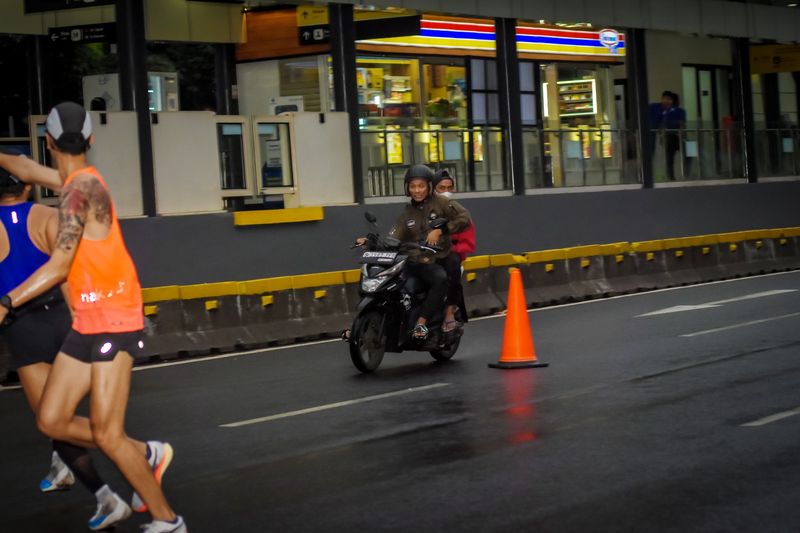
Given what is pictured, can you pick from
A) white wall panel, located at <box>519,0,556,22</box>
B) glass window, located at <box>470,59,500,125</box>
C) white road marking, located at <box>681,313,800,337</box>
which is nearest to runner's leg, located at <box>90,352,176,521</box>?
white road marking, located at <box>681,313,800,337</box>

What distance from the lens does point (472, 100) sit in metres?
24.4

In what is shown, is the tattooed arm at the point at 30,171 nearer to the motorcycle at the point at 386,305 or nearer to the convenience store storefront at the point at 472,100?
the motorcycle at the point at 386,305

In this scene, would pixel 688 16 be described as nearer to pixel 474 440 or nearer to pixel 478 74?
pixel 478 74

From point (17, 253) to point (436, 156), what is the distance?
15.4 metres

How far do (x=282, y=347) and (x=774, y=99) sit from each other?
78.8 ft

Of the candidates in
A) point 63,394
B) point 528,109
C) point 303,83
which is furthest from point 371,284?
point 528,109

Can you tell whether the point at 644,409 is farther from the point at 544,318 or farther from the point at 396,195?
the point at 396,195

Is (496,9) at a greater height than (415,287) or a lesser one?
greater

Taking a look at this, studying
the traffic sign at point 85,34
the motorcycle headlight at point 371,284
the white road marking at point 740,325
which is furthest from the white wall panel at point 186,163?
the white road marking at point 740,325

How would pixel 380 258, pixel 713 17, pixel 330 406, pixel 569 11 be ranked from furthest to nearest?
pixel 713 17 → pixel 569 11 → pixel 380 258 → pixel 330 406

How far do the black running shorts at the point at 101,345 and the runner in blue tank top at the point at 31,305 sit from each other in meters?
0.81

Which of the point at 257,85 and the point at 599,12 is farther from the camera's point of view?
the point at 599,12

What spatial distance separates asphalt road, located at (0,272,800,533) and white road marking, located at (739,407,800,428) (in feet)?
0.05

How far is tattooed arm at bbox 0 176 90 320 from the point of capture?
6398 mm
